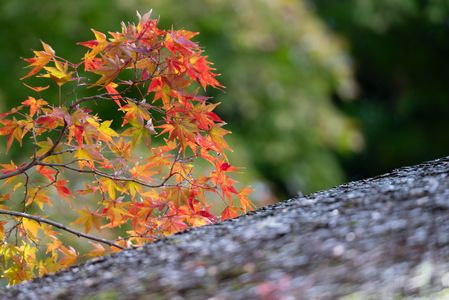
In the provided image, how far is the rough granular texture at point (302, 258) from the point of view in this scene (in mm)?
2039

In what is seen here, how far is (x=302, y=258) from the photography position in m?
2.13

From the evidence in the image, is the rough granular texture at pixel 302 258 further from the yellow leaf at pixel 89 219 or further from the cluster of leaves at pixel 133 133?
the yellow leaf at pixel 89 219

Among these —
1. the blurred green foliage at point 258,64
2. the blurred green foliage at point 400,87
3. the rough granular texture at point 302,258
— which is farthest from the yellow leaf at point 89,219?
the blurred green foliage at point 400,87

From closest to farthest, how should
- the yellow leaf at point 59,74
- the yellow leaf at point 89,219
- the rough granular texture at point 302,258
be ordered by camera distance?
the rough granular texture at point 302,258 → the yellow leaf at point 59,74 → the yellow leaf at point 89,219

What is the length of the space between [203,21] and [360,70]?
5408 mm

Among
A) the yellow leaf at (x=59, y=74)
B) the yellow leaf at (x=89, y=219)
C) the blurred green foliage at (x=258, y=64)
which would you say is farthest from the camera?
the blurred green foliage at (x=258, y=64)

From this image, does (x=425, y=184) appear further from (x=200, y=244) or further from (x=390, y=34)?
(x=390, y=34)

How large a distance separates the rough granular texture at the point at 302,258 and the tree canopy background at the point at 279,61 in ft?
19.0

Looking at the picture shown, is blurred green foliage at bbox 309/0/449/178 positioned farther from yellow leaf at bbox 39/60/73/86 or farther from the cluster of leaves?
yellow leaf at bbox 39/60/73/86

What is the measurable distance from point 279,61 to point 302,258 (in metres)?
8.22

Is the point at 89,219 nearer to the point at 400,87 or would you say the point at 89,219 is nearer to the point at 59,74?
the point at 59,74

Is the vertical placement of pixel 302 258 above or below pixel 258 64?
below

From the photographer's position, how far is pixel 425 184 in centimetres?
246

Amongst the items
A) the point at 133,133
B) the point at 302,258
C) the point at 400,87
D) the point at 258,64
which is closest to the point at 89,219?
the point at 133,133
